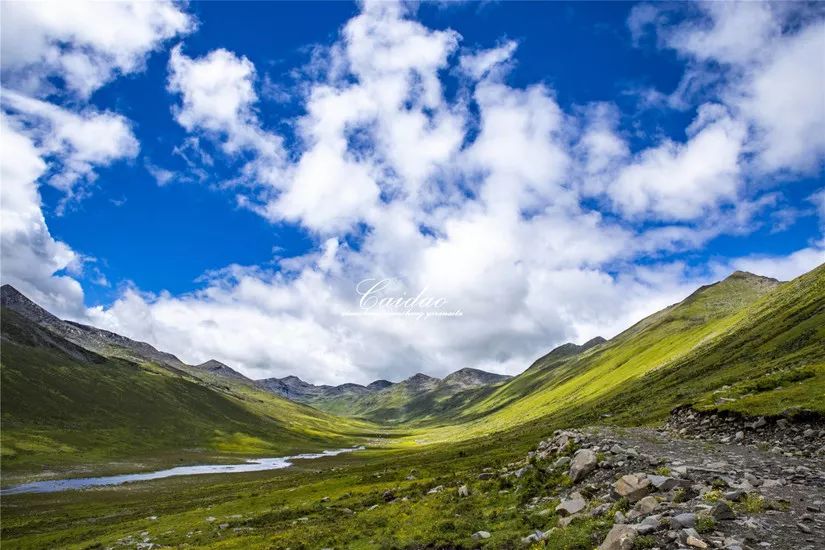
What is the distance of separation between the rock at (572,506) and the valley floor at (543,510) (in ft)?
0.81

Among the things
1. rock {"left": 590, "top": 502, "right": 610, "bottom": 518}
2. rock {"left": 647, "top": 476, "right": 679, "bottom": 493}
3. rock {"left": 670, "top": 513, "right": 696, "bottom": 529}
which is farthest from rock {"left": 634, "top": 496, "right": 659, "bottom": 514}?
rock {"left": 670, "top": 513, "right": 696, "bottom": 529}

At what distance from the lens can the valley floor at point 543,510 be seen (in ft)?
52.0

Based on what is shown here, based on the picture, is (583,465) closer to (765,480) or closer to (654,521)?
(765,480)

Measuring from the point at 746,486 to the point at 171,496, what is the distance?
294 feet

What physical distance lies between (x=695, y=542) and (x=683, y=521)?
1597mm

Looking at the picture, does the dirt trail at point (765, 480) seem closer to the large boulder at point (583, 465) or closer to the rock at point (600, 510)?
the large boulder at point (583, 465)

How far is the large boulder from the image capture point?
2614 centimetres

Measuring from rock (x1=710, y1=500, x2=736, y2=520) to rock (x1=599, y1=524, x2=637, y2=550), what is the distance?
273 cm

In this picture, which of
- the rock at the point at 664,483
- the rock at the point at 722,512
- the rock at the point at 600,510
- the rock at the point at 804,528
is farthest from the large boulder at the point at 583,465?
the rock at the point at 804,528

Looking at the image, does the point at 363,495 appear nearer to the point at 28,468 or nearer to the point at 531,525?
the point at 531,525

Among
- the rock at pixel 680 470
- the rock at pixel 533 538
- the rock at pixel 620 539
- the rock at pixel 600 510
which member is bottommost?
the rock at pixel 533 538

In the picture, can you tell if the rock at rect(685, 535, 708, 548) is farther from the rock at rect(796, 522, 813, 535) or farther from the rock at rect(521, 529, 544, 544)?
the rock at rect(521, 529, 544, 544)

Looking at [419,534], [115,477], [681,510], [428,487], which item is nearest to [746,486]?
[681,510]

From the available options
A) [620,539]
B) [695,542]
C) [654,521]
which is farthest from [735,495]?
[620,539]
